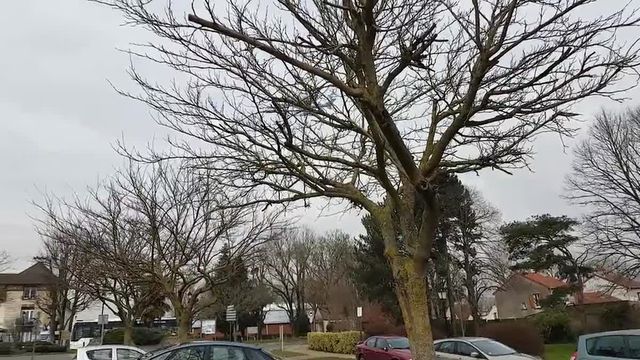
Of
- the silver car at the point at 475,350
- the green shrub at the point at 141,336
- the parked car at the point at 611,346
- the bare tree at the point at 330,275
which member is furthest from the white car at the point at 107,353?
the bare tree at the point at 330,275

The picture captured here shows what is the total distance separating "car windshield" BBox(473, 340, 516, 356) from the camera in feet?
52.7

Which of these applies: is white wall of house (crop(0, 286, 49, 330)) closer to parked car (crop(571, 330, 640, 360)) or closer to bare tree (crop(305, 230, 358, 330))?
bare tree (crop(305, 230, 358, 330))

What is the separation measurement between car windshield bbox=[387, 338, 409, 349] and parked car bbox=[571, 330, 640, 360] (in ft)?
32.6

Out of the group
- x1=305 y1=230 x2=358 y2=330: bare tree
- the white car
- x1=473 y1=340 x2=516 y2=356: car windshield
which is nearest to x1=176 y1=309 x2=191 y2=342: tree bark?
the white car

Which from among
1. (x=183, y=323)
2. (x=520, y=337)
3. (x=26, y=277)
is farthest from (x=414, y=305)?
(x=26, y=277)

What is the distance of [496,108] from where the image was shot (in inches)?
400

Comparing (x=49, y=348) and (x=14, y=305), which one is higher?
(x=14, y=305)

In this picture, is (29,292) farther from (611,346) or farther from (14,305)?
(611,346)

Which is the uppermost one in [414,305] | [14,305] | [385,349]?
[14,305]

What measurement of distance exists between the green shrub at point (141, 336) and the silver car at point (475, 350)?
37119 millimetres

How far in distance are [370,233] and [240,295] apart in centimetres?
1733

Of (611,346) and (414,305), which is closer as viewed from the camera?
(414,305)

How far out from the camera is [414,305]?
9406 mm

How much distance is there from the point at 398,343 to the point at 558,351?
15.8m
